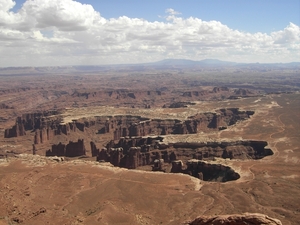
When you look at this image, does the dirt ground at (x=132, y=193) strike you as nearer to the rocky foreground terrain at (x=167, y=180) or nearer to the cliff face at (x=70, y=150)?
the rocky foreground terrain at (x=167, y=180)

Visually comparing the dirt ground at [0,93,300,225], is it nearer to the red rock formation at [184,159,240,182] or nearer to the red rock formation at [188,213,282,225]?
the red rock formation at [184,159,240,182]

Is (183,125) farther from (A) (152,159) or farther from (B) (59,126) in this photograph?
(B) (59,126)

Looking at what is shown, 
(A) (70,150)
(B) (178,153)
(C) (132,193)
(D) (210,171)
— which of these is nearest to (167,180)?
(C) (132,193)

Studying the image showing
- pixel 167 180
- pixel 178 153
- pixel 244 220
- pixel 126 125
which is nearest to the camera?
pixel 244 220

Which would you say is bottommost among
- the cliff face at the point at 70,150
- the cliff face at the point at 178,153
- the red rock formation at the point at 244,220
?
the cliff face at the point at 70,150

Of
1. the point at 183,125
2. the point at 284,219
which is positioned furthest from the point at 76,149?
the point at 284,219

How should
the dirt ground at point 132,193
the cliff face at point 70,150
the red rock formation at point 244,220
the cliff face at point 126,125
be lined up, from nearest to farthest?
1. the red rock formation at point 244,220
2. the dirt ground at point 132,193
3. the cliff face at point 70,150
4. the cliff face at point 126,125

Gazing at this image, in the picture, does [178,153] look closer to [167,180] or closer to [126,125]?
[167,180]

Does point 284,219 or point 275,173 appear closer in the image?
point 284,219

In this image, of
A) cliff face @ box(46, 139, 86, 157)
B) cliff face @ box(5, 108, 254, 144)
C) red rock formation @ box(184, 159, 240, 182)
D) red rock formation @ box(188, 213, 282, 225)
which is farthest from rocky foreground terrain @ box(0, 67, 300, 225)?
cliff face @ box(5, 108, 254, 144)

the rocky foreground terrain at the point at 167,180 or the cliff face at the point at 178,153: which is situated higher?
the rocky foreground terrain at the point at 167,180

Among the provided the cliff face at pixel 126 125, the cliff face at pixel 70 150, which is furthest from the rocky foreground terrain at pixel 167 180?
the cliff face at pixel 126 125
